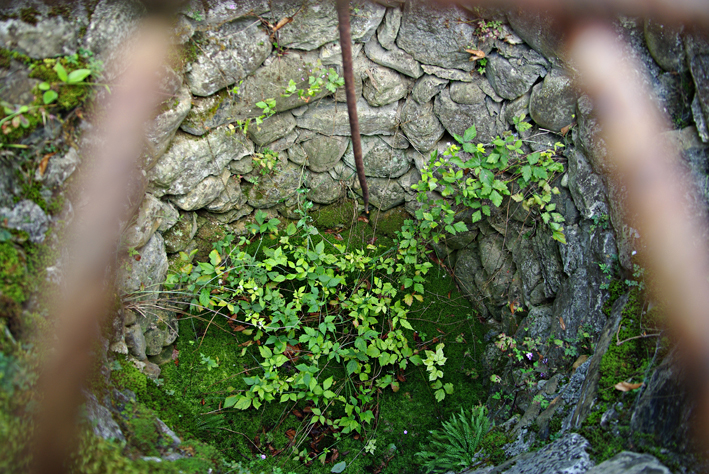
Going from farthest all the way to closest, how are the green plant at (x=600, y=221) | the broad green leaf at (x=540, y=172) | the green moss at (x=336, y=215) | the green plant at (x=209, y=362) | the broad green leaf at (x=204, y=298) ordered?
the green moss at (x=336, y=215) < the green plant at (x=209, y=362) < the broad green leaf at (x=540, y=172) < the broad green leaf at (x=204, y=298) < the green plant at (x=600, y=221)

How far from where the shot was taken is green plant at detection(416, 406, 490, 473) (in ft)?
9.64

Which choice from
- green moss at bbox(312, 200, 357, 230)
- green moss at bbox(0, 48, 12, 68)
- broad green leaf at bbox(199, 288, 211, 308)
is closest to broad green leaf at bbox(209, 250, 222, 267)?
broad green leaf at bbox(199, 288, 211, 308)

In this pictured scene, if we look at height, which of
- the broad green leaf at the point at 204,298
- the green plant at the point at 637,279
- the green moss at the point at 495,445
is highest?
the broad green leaf at the point at 204,298

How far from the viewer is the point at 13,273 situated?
1896 millimetres

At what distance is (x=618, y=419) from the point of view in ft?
6.97

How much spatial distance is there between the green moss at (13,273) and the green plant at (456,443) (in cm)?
285

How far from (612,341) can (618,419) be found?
0.53 m

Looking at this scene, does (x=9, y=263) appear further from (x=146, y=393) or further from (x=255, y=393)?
(x=255, y=393)

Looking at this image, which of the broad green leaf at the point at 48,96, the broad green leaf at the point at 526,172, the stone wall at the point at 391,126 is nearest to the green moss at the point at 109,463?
the stone wall at the point at 391,126

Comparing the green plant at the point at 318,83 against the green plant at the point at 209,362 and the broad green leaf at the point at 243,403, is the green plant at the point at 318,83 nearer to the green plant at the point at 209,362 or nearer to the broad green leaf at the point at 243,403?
the green plant at the point at 209,362

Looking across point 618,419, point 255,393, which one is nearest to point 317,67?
point 255,393

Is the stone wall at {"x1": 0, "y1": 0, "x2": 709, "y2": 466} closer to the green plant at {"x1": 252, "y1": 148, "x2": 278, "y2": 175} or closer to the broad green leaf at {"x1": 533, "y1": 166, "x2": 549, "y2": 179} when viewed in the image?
the green plant at {"x1": 252, "y1": 148, "x2": 278, "y2": 175}

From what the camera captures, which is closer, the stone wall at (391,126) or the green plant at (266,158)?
the stone wall at (391,126)

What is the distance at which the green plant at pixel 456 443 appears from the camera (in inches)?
116
